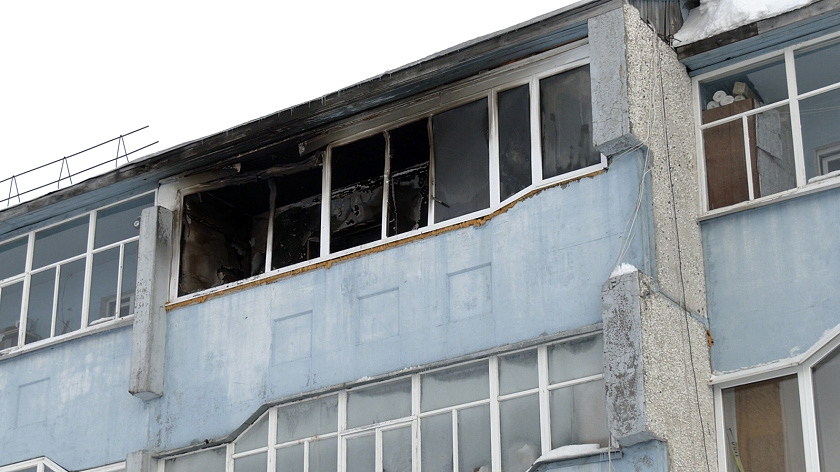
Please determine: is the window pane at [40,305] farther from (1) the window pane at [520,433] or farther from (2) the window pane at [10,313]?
(1) the window pane at [520,433]

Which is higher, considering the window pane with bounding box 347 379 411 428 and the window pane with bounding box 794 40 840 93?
the window pane with bounding box 794 40 840 93

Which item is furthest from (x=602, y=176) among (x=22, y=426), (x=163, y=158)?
(x=22, y=426)

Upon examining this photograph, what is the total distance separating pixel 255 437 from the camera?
623 inches

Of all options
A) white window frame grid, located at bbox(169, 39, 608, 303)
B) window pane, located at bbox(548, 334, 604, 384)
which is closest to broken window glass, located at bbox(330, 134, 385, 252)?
white window frame grid, located at bbox(169, 39, 608, 303)

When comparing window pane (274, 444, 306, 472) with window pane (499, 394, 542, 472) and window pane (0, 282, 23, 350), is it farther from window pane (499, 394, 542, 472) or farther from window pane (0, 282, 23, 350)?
window pane (0, 282, 23, 350)

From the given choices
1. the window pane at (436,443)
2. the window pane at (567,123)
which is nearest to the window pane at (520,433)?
the window pane at (436,443)

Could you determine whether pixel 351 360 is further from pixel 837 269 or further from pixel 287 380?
pixel 837 269

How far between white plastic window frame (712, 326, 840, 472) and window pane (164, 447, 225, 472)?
6.37 meters

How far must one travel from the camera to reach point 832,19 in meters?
13.8

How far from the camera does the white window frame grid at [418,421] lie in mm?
13375

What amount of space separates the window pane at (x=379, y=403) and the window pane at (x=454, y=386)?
27 cm

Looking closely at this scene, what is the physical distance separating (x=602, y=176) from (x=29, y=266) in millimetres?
9875

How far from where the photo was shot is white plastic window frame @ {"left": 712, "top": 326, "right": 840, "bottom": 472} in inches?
496

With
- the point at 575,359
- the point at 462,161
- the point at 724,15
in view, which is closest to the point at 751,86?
the point at 724,15
